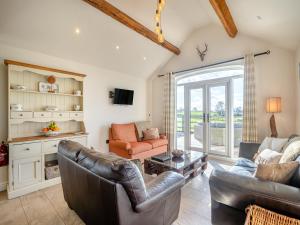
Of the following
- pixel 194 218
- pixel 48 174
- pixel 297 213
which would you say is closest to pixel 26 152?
pixel 48 174

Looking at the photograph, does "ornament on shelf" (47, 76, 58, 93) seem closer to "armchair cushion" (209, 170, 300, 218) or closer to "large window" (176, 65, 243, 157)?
"armchair cushion" (209, 170, 300, 218)

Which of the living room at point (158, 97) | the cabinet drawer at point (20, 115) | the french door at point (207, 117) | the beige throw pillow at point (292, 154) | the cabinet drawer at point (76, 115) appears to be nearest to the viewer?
the living room at point (158, 97)

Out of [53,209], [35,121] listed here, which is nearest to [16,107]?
[35,121]

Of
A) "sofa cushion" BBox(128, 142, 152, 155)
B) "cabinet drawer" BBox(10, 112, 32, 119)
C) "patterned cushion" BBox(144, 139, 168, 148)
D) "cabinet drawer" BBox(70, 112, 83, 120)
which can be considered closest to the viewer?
"cabinet drawer" BBox(10, 112, 32, 119)

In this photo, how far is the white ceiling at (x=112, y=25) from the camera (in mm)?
2514

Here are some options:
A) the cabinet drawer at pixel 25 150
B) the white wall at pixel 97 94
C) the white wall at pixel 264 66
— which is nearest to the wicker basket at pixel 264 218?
the white wall at pixel 264 66

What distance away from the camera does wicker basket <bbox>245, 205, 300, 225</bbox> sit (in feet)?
3.89

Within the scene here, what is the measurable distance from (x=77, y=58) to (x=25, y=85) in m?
1.22

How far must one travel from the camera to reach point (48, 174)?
283 cm

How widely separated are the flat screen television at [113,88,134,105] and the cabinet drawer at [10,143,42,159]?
223 cm

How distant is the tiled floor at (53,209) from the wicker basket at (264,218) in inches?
30.1

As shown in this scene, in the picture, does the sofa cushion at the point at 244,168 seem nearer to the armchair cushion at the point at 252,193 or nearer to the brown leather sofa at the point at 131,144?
the armchair cushion at the point at 252,193

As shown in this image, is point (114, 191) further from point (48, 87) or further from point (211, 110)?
point (211, 110)

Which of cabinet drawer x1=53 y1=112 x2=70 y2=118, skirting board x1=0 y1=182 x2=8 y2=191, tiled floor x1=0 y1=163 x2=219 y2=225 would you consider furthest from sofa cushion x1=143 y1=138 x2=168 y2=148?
skirting board x1=0 y1=182 x2=8 y2=191
